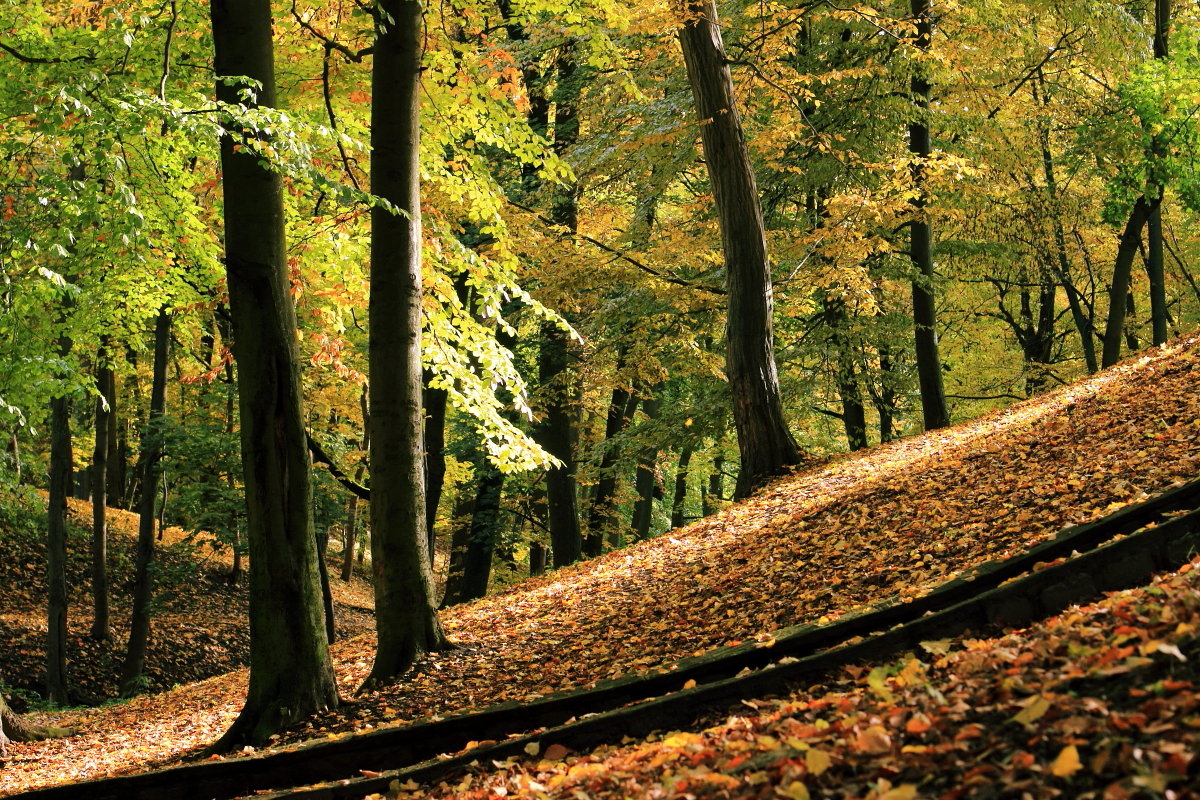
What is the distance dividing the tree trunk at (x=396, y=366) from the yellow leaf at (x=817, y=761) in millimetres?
4811

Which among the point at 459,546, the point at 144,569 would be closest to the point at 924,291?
the point at 459,546

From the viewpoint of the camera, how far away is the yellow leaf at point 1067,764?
2.21 meters

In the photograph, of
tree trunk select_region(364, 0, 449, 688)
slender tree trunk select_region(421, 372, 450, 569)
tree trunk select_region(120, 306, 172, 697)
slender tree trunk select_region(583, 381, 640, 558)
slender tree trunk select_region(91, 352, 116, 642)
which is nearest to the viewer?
tree trunk select_region(364, 0, 449, 688)

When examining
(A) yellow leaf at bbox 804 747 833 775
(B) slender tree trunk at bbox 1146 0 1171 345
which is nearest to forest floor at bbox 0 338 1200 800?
(A) yellow leaf at bbox 804 747 833 775

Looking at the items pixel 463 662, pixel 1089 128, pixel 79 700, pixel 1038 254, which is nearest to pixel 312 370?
pixel 79 700

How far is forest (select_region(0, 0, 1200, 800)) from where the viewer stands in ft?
19.9

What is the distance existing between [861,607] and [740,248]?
6.81 meters

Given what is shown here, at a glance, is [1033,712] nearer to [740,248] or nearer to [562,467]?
[740,248]

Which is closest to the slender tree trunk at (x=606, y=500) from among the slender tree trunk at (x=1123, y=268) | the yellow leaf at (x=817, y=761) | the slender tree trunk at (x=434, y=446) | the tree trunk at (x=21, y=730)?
the slender tree trunk at (x=434, y=446)

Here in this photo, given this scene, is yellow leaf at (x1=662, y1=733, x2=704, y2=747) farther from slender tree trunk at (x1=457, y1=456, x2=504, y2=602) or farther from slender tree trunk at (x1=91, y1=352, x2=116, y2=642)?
slender tree trunk at (x1=91, y1=352, x2=116, y2=642)

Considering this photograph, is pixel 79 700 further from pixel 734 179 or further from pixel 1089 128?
pixel 1089 128

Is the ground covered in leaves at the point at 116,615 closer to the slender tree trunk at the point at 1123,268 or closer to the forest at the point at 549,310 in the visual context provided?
the forest at the point at 549,310

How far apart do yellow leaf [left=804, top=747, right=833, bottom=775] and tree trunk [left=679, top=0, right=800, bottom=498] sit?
27.4 ft

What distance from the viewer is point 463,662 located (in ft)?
22.8
